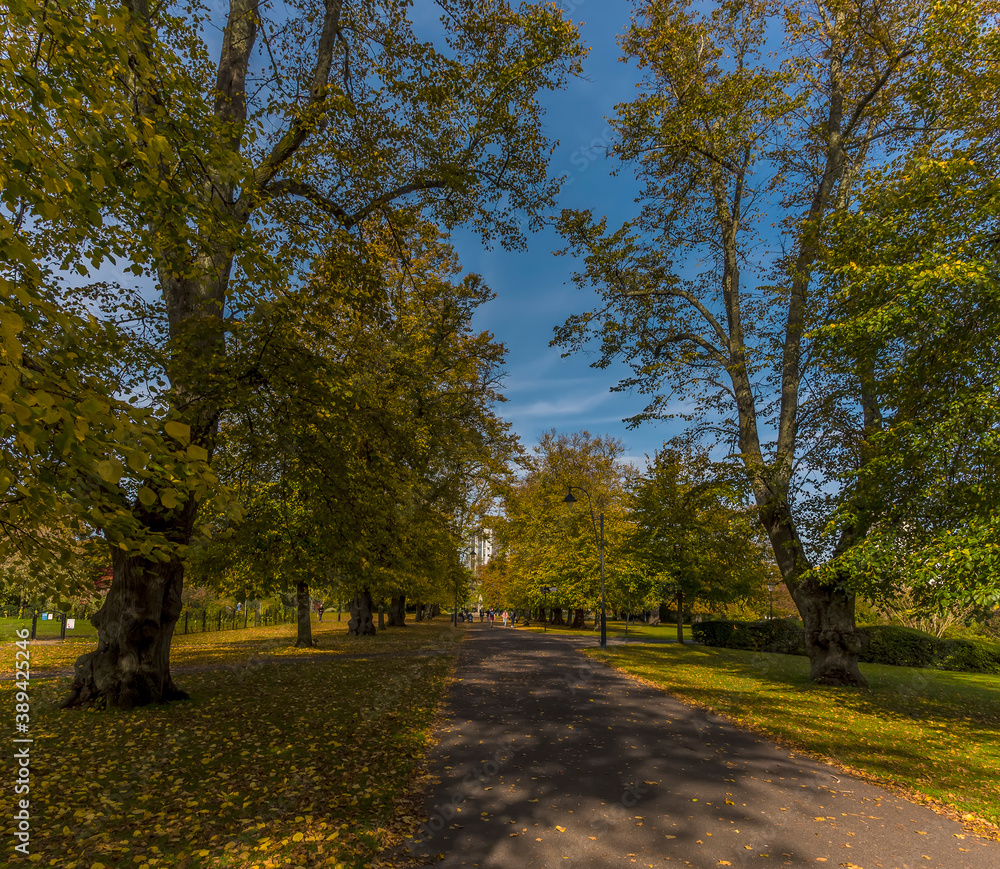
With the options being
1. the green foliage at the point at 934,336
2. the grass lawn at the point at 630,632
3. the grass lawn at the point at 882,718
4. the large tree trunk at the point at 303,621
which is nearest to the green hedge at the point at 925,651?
the grass lawn at the point at 882,718

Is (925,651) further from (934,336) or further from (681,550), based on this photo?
(934,336)

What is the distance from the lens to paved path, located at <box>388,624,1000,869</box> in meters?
4.34

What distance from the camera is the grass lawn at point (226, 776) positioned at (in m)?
4.17

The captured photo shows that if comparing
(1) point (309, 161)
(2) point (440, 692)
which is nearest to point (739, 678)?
(2) point (440, 692)

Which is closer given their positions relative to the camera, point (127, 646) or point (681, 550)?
point (127, 646)

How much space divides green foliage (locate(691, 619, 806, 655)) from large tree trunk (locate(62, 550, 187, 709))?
2879cm

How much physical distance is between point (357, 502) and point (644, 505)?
1980cm

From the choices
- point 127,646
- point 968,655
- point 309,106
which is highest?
point 309,106

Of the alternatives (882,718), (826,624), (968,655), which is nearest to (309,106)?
(882,718)

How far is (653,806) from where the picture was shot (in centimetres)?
524

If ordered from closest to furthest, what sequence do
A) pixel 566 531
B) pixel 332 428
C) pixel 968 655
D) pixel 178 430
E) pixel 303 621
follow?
pixel 178 430 < pixel 332 428 < pixel 303 621 < pixel 968 655 < pixel 566 531

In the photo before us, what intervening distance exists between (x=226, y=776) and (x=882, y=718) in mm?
11756

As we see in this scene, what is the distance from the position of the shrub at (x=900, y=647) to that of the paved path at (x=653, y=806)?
1931cm

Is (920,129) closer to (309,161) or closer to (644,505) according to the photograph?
(309,161)
